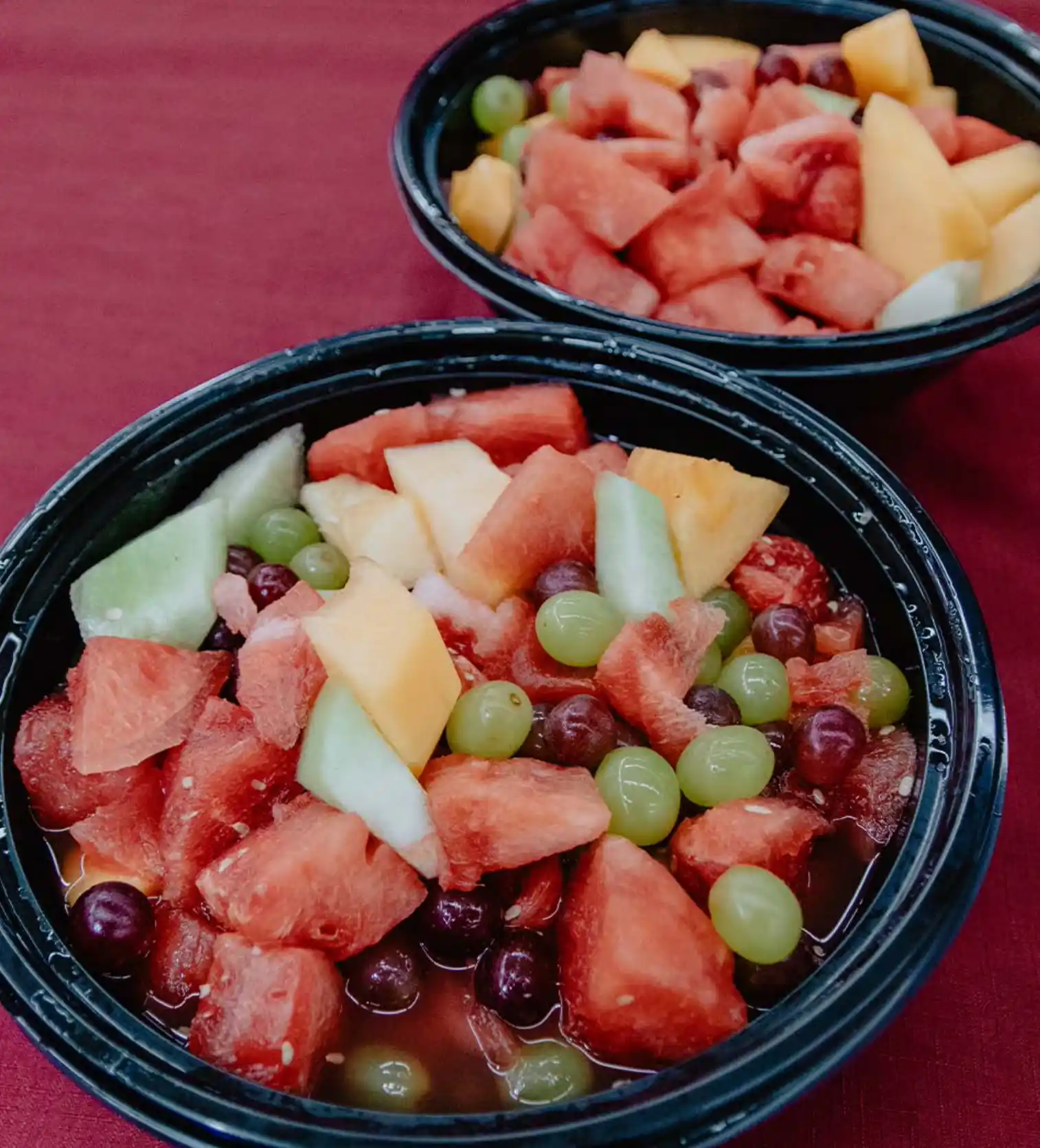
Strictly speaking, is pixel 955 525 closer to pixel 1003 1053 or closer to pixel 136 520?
pixel 1003 1053

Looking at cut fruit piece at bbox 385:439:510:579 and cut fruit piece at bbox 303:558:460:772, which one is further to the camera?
cut fruit piece at bbox 385:439:510:579

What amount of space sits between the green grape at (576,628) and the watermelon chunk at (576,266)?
1.95 feet

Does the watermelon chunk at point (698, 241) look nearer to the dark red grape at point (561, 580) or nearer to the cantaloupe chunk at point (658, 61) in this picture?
the cantaloupe chunk at point (658, 61)

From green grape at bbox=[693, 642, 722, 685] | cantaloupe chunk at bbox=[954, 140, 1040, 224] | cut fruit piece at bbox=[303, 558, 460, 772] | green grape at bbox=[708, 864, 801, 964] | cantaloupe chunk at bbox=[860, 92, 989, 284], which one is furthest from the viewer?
cantaloupe chunk at bbox=[954, 140, 1040, 224]

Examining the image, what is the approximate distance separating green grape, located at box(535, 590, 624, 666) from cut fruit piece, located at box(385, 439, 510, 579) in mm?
148

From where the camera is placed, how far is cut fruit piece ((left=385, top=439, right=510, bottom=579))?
117cm

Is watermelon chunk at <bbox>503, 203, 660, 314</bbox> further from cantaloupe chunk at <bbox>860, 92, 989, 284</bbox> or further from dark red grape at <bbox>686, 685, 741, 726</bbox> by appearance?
dark red grape at <bbox>686, 685, 741, 726</bbox>

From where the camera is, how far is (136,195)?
197 cm

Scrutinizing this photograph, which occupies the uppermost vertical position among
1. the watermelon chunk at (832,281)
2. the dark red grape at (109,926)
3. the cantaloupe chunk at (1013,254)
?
the cantaloupe chunk at (1013,254)

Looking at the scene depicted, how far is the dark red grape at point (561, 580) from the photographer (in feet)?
3.63

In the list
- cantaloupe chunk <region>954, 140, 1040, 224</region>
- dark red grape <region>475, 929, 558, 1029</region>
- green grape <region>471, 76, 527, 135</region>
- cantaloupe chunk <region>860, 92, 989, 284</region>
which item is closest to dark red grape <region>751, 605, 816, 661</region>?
dark red grape <region>475, 929, 558, 1029</region>

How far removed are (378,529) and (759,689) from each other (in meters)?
0.46

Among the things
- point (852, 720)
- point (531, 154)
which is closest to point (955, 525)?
point (852, 720)

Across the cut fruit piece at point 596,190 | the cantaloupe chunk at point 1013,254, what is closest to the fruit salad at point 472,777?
the cut fruit piece at point 596,190
